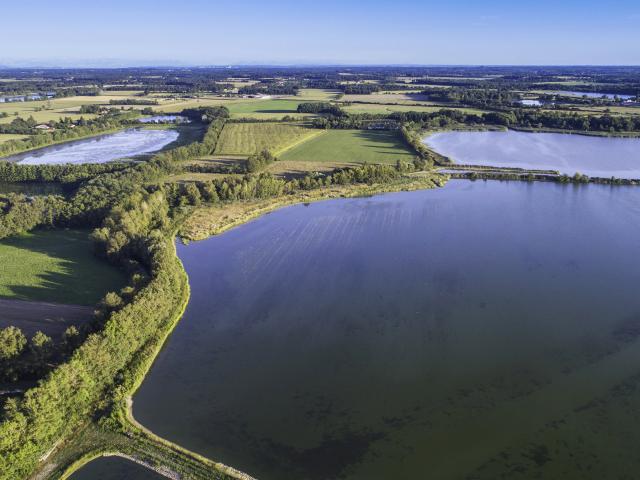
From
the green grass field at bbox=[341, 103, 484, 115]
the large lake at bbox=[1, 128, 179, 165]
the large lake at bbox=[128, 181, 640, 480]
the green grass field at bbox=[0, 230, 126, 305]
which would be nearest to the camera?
the large lake at bbox=[128, 181, 640, 480]

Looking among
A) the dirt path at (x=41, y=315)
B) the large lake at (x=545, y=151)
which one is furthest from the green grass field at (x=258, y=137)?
the dirt path at (x=41, y=315)

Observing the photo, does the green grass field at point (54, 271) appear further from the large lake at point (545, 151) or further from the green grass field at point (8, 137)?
the green grass field at point (8, 137)

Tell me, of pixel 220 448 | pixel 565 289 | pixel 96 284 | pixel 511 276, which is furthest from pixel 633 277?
pixel 96 284

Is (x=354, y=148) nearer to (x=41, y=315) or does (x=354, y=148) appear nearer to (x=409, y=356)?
(x=409, y=356)

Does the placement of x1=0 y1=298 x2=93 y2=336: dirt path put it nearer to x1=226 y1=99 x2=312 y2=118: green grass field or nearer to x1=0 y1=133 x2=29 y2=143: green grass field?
x1=0 y1=133 x2=29 y2=143: green grass field

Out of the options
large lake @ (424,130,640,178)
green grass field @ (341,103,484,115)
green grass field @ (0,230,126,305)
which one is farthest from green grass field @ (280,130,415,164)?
green grass field @ (0,230,126,305)

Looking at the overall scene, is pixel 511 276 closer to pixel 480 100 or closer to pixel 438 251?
pixel 438 251

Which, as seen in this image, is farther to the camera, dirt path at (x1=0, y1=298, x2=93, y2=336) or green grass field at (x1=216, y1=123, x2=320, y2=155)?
green grass field at (x1=216, y1=123, x2=320, y2=155)

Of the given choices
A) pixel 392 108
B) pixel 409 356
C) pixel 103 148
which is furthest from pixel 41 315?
pixel 392 108
